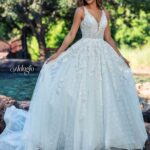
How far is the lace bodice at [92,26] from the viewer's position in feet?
12.7

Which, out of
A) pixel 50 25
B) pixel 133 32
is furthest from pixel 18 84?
pixel 133 32

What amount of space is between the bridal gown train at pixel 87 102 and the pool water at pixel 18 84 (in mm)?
5236

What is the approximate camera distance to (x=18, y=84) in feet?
36.4

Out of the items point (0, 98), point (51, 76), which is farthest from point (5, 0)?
point (51, 76)

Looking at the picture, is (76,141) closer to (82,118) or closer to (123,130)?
(82,118)

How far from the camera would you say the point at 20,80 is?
11.6 metres

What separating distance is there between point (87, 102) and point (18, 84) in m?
7.53

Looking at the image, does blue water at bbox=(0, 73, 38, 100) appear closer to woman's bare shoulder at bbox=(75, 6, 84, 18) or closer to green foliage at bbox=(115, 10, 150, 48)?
woman's bare shoulder at bbox=(75, 6, 84, 18)

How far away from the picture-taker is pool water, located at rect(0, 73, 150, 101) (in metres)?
9.65

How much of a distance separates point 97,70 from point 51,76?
1.40 feet

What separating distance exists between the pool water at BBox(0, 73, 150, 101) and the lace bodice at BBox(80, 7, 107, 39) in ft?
17.5
